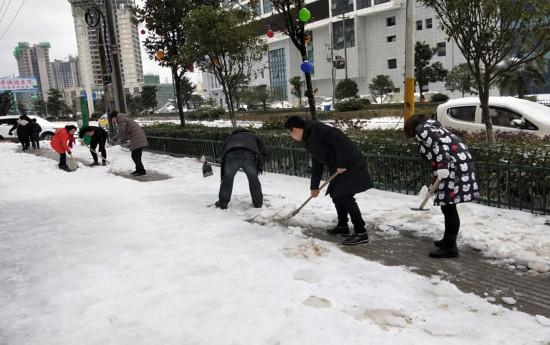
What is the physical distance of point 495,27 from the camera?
23.9 feet

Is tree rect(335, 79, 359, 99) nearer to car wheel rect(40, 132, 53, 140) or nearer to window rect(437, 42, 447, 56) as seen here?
window rect(437, 42, 447, 56)

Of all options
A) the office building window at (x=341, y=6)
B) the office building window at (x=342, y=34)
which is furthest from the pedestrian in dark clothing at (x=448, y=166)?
the office building window at (x=341, y=6)

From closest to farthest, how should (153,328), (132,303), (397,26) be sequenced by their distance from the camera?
(153,328)
(132,303)
(397,26)

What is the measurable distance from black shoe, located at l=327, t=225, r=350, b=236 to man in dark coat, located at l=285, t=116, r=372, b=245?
0.22m

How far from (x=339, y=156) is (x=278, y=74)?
69.5m

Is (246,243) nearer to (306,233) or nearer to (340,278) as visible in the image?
(306,233)

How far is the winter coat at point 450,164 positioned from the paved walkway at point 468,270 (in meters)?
0.61

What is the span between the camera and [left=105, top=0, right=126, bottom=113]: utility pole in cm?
1402

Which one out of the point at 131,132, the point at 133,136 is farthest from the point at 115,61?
the point at 133,136

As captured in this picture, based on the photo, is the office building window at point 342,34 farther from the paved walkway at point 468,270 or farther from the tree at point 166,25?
the paved walkway at point 468,270

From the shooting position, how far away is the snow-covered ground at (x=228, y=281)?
304 cm

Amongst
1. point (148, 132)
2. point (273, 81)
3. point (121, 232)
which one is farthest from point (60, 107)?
point (121, 232)

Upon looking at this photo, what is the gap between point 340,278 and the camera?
3869 mm

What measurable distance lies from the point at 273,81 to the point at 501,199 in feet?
229
